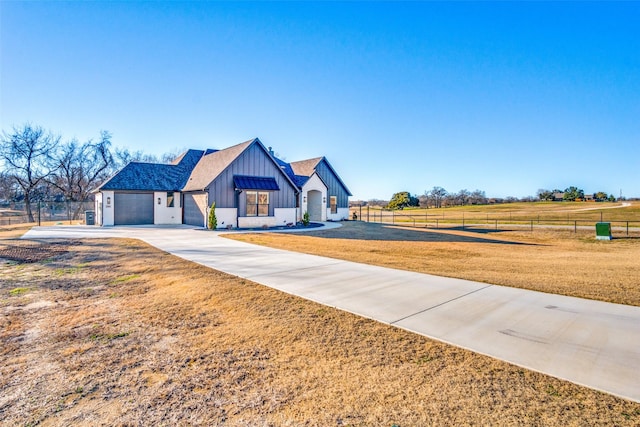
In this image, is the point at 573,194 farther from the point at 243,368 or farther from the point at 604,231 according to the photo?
the point at 243,368

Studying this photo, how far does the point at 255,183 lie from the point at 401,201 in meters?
47.5

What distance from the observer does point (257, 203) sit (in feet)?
76.3

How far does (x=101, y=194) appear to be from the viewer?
77.0ft

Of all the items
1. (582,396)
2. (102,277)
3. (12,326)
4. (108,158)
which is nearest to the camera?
(582,396)

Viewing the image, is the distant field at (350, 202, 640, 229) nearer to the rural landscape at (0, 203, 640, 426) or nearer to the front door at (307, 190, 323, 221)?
the front door at (307, 190, 323, 221)

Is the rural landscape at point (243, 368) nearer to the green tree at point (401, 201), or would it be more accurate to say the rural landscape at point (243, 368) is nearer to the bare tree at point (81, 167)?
the bare tree at point (81, 167)

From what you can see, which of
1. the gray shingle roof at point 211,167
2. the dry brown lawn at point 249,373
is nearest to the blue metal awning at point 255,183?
the gray shingle roof at point 211,167

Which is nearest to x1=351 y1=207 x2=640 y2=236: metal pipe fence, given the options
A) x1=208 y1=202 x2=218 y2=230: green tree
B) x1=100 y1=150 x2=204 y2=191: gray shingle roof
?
x1=208 y1=202 x2=218 y2=230: green tree

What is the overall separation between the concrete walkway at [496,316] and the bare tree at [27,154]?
41.5 m

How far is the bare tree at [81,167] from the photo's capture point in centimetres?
3981

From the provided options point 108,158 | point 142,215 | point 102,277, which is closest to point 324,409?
point 102,277

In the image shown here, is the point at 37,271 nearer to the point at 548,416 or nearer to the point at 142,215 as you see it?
the point at 548,416

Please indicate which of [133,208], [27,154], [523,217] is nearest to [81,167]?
[27,154]

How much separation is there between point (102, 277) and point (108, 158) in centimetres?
4485
